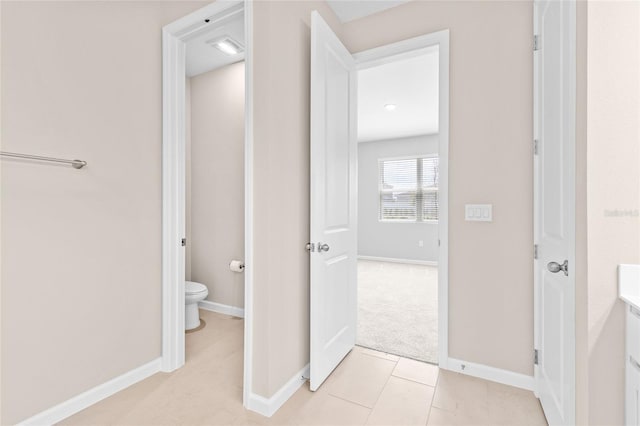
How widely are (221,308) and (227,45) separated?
2.54 metres

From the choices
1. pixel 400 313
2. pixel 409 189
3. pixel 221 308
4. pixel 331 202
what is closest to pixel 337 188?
pixel 331 202

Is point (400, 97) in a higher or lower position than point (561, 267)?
higher

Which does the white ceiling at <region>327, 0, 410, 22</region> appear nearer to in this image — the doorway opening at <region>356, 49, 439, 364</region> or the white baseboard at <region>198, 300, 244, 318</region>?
A: the doorway opening at <region>356, 49, 439, 364</region>

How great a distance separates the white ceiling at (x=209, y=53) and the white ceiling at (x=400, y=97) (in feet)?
4.21

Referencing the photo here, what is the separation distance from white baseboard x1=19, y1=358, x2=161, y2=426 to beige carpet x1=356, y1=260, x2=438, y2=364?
152 centimetres

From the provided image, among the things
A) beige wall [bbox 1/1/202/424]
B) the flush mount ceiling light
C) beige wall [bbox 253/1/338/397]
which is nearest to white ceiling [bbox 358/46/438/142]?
beige wall [bbox 253/1/338/397]

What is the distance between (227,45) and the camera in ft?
8.77

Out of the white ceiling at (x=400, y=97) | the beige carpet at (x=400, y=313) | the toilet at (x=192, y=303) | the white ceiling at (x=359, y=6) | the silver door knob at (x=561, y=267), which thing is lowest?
the beige carpet at (x=400, y=313)

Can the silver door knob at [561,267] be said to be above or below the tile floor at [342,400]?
above

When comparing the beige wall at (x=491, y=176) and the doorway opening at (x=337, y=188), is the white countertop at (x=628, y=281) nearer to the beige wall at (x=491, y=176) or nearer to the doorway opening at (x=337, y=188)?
the beige wall at (x=491, y=176)

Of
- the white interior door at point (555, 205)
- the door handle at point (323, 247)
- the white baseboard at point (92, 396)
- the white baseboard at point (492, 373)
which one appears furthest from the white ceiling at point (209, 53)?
the white baseboard at point (492, 373)

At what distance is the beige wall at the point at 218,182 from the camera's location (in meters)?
2.98

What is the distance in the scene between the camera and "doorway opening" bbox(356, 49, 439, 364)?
2.71m

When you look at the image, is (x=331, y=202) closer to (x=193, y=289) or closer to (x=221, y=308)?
(x=193, y=289)
